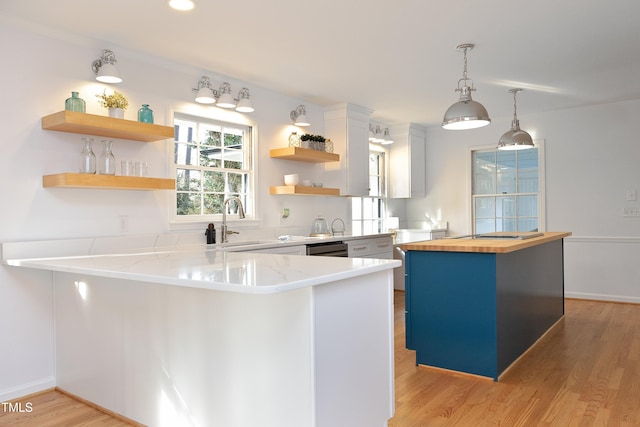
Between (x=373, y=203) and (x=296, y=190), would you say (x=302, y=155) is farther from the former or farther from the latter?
(x=373, y=203)

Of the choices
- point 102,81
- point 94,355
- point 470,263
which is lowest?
point 94,355

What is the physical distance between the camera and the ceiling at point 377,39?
2891 mm

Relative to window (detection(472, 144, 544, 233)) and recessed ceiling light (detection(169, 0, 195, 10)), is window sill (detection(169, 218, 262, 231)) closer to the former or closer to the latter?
recessed ceiling light (detection(169, 0, 195, 10))

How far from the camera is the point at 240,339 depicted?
2.02 meters

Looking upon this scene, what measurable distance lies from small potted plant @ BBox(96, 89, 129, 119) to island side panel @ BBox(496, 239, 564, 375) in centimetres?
267

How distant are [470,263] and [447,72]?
192 cm

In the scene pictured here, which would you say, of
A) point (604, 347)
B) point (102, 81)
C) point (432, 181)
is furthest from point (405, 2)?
point (432, 181)

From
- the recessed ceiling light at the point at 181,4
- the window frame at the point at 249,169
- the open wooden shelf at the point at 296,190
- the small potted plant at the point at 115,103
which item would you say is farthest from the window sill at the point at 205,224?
the recessed ceiling light at the point at 181,4

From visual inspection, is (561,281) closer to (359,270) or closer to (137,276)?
(359,270)

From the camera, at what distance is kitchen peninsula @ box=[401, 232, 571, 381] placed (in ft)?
9.94

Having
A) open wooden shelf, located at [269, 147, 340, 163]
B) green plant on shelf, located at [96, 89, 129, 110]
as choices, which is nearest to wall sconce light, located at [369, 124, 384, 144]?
open wooden shelf, located at [269, 147, 340, 163]

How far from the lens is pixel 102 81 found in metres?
3.25

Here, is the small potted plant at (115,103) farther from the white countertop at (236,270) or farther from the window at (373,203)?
the window at (373,203)

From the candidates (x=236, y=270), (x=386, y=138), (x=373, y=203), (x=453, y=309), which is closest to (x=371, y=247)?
(x=373, y=203)
